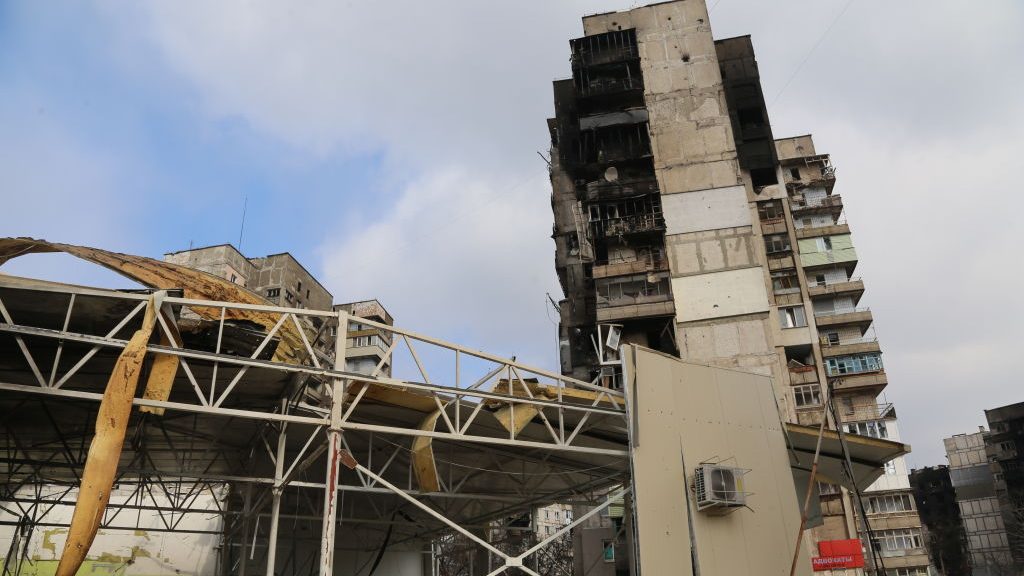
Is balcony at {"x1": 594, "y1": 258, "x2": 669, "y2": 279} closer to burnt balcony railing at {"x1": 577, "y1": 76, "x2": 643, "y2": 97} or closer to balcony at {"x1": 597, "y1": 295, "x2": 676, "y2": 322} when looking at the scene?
balcony at {"x1": 597, "y1": 295, "x2": 676, "y2": 322}

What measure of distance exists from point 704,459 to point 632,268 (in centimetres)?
2577

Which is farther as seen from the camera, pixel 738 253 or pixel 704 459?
pixel 738 253

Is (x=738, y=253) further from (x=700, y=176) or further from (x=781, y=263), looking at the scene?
(x=781, y=263)

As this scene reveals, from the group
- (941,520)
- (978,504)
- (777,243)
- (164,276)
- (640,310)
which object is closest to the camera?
(164,276)

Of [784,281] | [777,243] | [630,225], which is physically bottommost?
[784,281]

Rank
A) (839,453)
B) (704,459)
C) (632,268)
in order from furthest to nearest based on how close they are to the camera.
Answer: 1. (632,268)
2. (839,453)
3. (704,459)

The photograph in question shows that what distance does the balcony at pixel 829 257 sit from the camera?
167 ft

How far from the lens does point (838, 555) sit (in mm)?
31281

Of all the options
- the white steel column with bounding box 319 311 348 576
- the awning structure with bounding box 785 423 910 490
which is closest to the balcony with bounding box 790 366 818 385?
the awning structure with bounding box 785 423 910 490

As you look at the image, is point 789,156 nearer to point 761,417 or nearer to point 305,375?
point 761,417

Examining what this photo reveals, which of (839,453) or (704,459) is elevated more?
(839,453)

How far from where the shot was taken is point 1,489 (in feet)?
99.8

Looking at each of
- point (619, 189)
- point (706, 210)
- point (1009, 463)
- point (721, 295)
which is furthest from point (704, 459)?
point (1009, 463)

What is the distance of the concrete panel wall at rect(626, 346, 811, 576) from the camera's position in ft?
50.1
